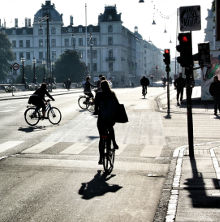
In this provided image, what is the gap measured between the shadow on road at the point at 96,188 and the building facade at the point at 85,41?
→ 114 metres

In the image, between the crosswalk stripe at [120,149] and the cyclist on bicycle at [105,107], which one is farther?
the crosswalk stripe at [120,149]

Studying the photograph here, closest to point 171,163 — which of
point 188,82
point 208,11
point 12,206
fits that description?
point 188,82

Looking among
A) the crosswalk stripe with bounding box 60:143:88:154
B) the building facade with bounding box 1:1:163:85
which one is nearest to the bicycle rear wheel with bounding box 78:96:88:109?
the crosswalk stripe with bounding box 60:143:88:154

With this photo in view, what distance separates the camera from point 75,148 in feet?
40.7

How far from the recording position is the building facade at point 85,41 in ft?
415

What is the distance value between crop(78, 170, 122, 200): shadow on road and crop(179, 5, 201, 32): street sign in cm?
386

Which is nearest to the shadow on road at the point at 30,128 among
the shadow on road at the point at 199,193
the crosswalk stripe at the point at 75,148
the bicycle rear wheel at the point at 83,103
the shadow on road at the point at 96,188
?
the crosswalk stripe at the point at 75,148

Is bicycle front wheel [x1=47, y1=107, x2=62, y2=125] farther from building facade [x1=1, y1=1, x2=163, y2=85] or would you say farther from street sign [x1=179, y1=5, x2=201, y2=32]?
building facade [x1=1, y1=1, x2=163, y2=85]

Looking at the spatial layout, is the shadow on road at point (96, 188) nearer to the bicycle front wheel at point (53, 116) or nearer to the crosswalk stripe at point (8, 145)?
the crosswalk stripe at point (8, 145)

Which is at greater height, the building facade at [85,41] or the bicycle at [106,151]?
the building facade at [85,41]

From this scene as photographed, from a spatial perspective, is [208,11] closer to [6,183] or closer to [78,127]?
[78,127]

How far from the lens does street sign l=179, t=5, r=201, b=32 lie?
10.4m

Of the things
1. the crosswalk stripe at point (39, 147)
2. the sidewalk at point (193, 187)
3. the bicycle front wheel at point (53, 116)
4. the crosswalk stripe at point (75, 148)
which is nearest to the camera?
the sidewalk at point (193, 187)

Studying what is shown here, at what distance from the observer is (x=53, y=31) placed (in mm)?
131500
